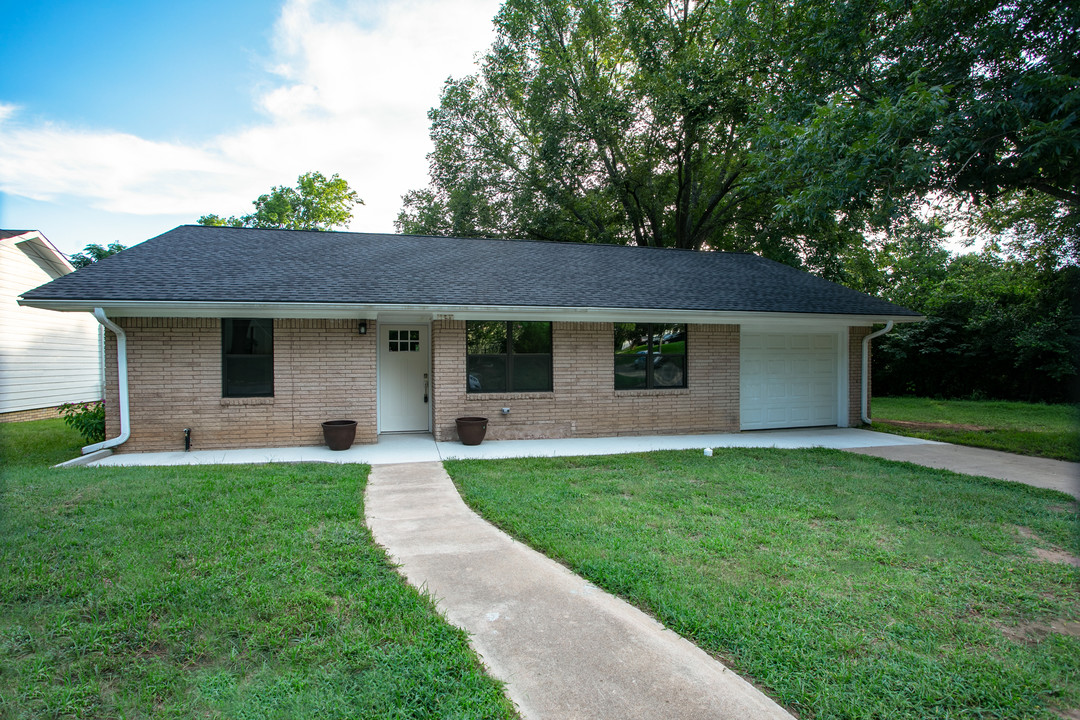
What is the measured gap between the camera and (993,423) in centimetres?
1277

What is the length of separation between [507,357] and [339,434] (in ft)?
10.9

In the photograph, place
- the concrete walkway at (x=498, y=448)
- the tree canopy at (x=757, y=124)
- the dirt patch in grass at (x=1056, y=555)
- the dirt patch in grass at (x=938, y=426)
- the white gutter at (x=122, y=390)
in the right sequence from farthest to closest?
the dirt patch in grass at (x=938, y=426) → the white gutter at (x=122, y=390) → the concrete walkway at (x=498, y=448) → the tree canopy at (x=757, y=124) → the dirt patch in grass at (x=1056, y=555)

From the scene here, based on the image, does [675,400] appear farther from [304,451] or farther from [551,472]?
[304,451]

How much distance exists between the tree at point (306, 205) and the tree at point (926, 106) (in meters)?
27.9

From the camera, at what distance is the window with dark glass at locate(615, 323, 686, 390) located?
10.7 metres

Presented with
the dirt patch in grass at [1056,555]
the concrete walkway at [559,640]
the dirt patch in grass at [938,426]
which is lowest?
the dirt patch in grass at [938,426]

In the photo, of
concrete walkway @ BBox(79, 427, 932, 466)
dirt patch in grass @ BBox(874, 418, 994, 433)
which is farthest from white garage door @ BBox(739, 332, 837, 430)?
dirt patch in grass @ BBox(874, 418, 994, 433)

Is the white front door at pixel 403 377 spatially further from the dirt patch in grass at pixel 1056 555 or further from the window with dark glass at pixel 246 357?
the dirt patch in grass at pixel 1056 555

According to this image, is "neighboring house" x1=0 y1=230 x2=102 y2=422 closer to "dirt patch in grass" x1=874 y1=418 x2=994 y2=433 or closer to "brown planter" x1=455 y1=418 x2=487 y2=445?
"brown planter" x1=455 y1=418 x2=487 y2=445

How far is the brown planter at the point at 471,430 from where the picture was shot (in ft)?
30.3

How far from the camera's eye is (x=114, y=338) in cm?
866

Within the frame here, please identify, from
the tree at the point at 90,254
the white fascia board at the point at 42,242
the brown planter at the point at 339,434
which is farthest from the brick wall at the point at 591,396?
the tree at the point at 90,254

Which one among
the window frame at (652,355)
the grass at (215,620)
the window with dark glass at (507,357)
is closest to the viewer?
the grass at (215,620)

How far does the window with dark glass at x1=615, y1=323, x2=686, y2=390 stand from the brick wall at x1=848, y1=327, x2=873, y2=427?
13.9 ft
